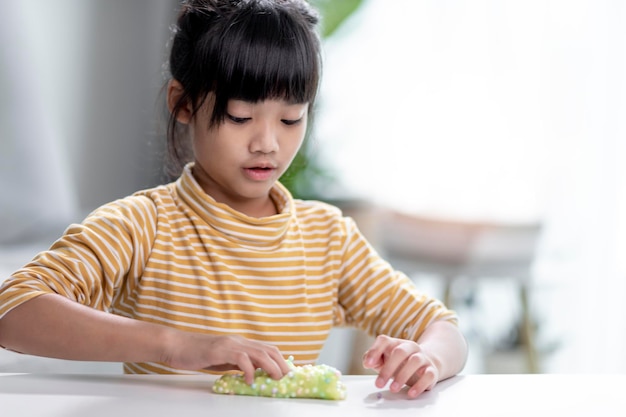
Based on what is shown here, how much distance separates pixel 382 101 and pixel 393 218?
68 cm

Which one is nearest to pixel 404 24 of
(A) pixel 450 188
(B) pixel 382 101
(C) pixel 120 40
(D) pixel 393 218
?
(B) pixel 382 101

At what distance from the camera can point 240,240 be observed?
3.57ft

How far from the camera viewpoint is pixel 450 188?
3482 mm

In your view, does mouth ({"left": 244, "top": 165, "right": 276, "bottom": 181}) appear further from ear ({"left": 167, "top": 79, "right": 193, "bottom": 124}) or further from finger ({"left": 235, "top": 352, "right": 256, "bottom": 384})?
finger ({"left": 235, "top": 352, "right": 256, "bottom": 384})

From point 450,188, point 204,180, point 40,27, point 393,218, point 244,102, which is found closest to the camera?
point 244,102

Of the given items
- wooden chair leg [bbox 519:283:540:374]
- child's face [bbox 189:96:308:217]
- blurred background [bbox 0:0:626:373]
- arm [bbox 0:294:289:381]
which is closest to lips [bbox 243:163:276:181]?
child's face [bbox 189:96:308:217]

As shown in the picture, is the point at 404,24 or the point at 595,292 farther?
the point at 404,24

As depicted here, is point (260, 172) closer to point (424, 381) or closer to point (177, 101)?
point (177, 101)

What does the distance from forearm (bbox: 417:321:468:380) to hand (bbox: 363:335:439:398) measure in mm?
29

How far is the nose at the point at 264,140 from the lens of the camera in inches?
39.2

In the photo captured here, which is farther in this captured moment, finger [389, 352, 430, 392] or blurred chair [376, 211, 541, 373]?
blurred chair [376, 211, 541, 373]

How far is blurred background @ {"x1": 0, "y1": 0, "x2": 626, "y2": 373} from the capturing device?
9.29 ft

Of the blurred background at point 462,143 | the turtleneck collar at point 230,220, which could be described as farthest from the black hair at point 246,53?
the blurred background at point 462,143

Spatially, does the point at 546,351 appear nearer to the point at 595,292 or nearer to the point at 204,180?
the point at 595,292
